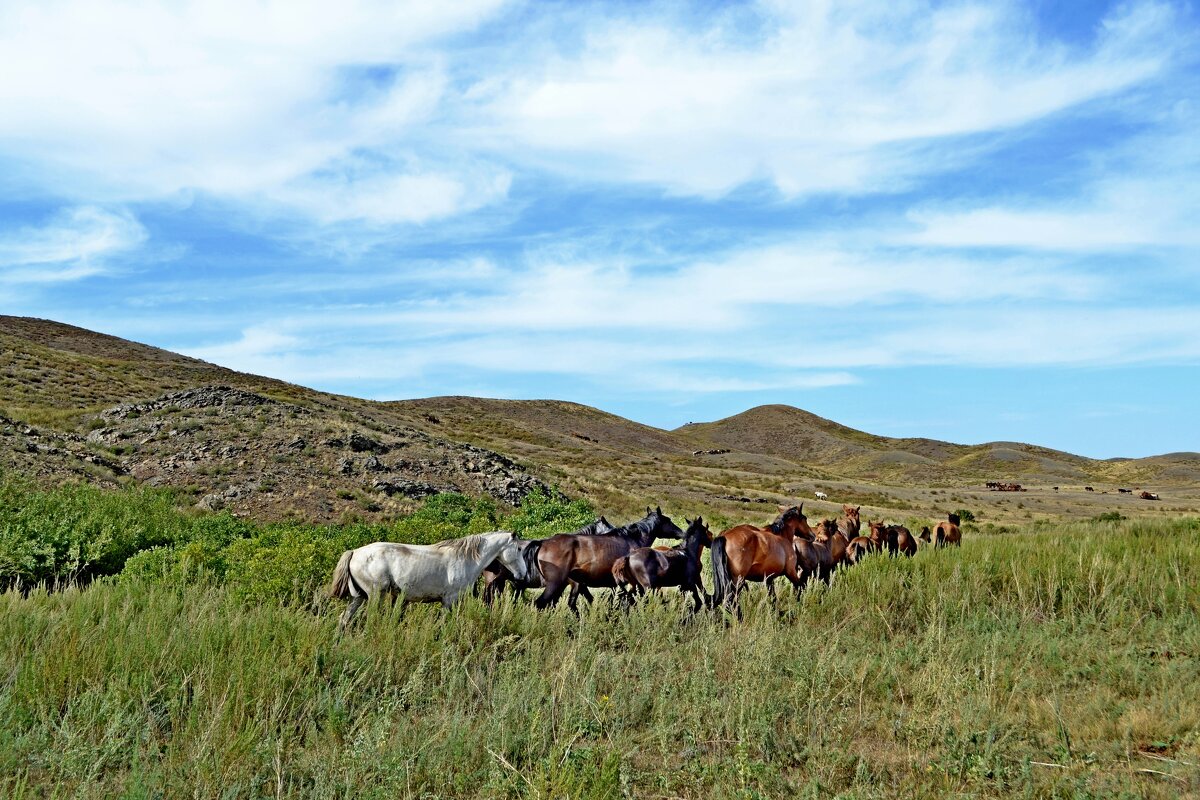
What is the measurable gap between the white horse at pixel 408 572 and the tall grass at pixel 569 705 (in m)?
0.31

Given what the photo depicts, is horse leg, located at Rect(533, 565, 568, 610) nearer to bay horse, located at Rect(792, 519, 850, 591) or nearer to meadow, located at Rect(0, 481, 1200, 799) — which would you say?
meadow, located at Rect(0, 481, 1200, 799)

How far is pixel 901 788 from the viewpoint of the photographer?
5.20 meters

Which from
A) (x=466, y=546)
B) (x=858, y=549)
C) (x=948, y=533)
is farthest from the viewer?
(x=948, y=533)

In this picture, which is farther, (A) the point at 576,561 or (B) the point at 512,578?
(A) the point at 576,561

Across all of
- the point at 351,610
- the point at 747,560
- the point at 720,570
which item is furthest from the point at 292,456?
the point at 747,560

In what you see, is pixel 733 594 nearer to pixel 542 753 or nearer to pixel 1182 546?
pixel 542 753

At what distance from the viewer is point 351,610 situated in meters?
8.38

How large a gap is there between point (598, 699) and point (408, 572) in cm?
323

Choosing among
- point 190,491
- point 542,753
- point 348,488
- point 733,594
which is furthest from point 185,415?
point 542,753

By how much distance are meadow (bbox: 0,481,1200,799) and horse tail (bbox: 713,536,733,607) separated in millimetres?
439

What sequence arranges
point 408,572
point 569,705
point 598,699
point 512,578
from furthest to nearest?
point 512,578 → point 408,572 → point 598,699 → point 569,705

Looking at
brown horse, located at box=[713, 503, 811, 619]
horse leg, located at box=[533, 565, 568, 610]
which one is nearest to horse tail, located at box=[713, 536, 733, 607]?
brown horse, located at box=[713, 503, 811, 619]

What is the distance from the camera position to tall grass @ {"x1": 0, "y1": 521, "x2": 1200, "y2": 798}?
5.07 meters

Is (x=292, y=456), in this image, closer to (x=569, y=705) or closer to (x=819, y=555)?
(x=819, y=555)
